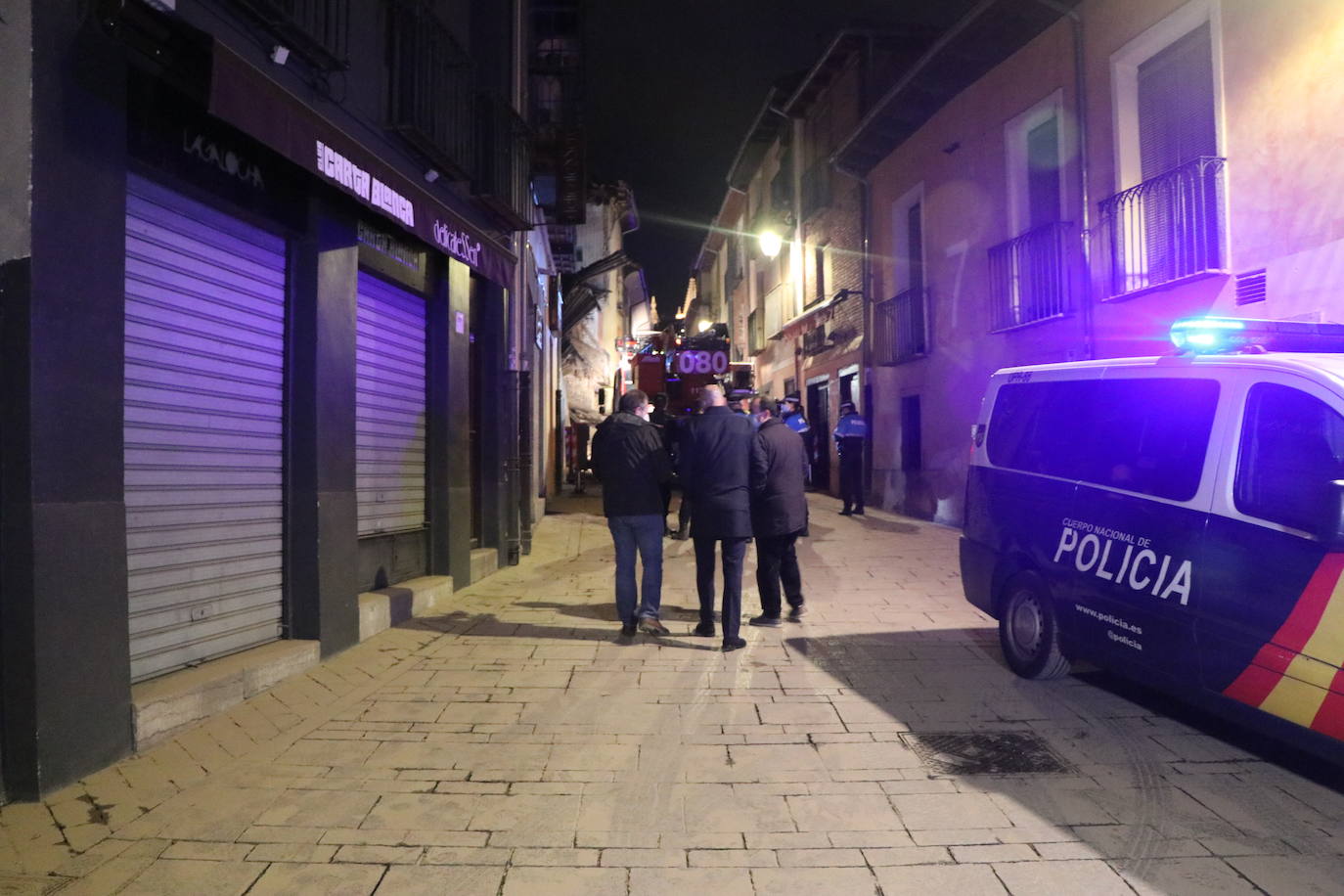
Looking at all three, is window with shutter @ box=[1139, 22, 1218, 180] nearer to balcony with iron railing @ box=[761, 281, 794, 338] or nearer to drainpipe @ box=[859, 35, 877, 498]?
drainpipe @ box=[859, 35, 877, 498]

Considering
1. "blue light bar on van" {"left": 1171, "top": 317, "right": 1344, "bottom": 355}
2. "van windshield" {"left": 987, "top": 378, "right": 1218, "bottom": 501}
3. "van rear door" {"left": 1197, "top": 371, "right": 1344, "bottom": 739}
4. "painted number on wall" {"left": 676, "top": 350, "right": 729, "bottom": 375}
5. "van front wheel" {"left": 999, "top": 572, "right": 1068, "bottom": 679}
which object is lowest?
"van front wheel" {"left": 999, "top": 572, "right": 1068, "bottom": 679}

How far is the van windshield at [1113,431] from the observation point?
4184 mm

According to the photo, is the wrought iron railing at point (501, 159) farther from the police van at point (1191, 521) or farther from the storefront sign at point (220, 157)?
the police van at point (1191, 521)

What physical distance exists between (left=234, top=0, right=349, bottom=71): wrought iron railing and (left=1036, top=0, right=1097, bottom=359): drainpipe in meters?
8.33

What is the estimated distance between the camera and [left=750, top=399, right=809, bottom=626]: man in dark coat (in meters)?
6.88

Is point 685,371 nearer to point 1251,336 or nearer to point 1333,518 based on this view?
point 1251,336

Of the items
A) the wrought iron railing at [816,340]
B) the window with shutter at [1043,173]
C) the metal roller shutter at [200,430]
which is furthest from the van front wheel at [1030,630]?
the wrought iron railing at [816,340]

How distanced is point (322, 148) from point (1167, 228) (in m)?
8.19

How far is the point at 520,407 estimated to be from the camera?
429 inches

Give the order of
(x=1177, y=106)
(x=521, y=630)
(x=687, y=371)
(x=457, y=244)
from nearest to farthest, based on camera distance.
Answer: (x=521, y=630) < (x=457, y=244) < (x=1177, y=106) < (x=687, y=371)

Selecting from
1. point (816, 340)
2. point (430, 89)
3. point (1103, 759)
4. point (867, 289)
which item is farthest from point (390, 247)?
point (816, 340)

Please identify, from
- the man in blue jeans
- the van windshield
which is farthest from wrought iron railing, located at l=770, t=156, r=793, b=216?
the van windshield

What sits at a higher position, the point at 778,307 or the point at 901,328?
the point at 778,307

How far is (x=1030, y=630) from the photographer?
17.9 ft
